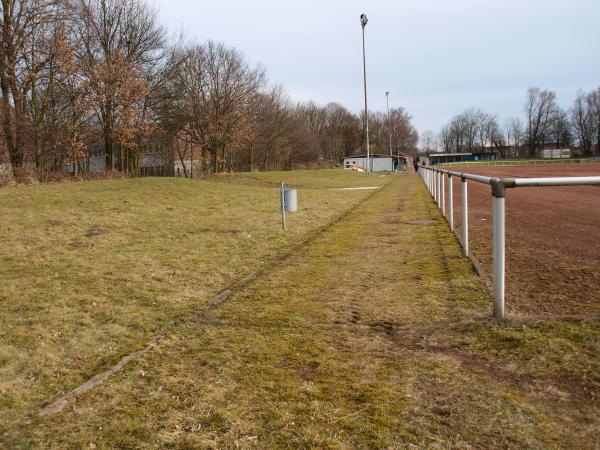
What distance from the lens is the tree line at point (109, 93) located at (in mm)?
21125

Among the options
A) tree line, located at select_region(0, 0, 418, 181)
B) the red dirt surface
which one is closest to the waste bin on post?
the red dirt surface

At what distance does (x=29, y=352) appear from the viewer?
3613mm

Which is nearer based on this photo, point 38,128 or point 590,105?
point 38,128

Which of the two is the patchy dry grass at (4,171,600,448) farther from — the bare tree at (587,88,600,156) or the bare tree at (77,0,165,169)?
the bare tree at (587,88,600,156)

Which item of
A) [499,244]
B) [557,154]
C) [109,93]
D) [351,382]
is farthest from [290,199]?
[557,154]

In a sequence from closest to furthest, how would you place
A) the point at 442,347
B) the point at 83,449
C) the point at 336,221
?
the point at 83,449, the point at 442,347, the point at 336,221

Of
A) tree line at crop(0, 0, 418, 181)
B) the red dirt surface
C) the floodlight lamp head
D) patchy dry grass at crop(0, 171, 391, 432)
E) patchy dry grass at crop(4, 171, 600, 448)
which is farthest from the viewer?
the floodlight lamp head

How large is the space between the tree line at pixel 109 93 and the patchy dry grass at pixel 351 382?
62.4 feet

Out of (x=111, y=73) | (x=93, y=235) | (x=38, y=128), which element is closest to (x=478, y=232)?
(x=93, y=235)

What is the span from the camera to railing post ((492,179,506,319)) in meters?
3.83

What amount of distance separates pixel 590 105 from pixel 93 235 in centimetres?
13201

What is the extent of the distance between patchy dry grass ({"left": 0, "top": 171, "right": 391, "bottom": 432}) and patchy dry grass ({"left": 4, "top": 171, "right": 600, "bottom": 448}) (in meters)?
0.44

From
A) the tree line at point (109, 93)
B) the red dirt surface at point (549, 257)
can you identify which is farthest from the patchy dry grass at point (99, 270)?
the tree line at point (109, 93)

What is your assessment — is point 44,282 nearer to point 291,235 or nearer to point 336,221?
point 291,235
